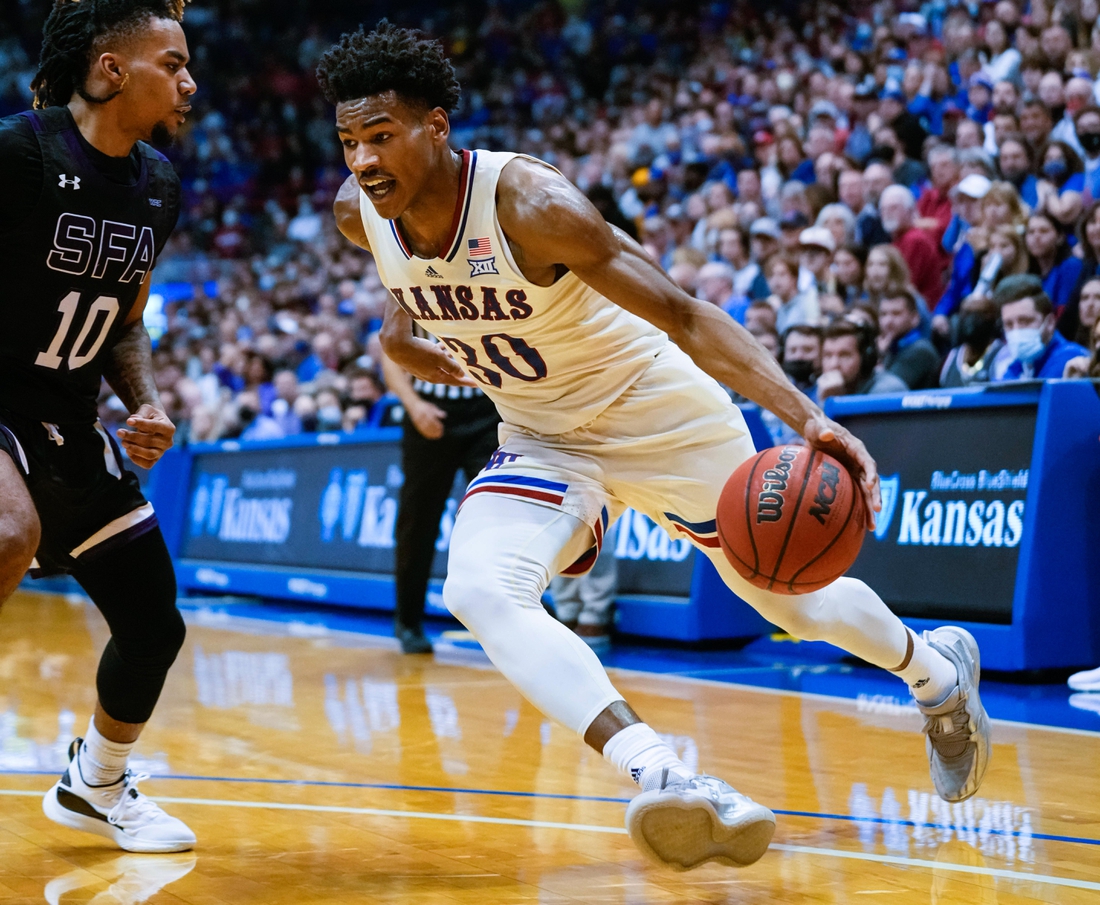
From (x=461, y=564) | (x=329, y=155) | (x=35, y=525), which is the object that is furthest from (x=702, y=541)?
(x=329, y=155)

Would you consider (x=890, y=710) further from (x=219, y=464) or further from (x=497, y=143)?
(x=497, y=143)

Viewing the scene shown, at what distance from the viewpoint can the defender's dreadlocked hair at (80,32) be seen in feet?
11.5

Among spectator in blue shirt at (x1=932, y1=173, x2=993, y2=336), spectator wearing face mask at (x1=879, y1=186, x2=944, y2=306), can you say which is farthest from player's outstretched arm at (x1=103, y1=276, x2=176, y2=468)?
spectator wearing face mask at (x1=879, y1=186, x2=944, y2=306)

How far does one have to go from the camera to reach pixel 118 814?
12.3 ft

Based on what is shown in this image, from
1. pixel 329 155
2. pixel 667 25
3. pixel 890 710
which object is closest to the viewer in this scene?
pixel 890 710

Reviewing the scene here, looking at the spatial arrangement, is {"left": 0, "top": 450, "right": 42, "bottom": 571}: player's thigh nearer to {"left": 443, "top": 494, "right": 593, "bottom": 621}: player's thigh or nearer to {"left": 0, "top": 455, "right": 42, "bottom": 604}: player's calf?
{"left": 0, "top": 455, "right": 42, "bottom": 604}: player's calf

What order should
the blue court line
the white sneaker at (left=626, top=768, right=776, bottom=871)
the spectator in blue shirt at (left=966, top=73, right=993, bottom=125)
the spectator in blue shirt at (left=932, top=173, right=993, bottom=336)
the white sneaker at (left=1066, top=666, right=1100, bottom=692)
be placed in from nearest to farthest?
the white sneaker at (left=626, top=768, right=776, bottom=871) → the blue court line → the white sneaker at (left=1066, top=666, right=1100, bottom=692) → the spectator in blue shirt at (left=932, top=173, right=993, bottom=336) → the spectator in blue shirt at (left=966, top=73, right=993, bottom=125)

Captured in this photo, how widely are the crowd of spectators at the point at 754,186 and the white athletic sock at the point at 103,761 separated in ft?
14.0

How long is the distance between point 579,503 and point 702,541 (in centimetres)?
41

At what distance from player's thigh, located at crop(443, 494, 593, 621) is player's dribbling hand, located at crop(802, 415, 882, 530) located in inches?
28.6

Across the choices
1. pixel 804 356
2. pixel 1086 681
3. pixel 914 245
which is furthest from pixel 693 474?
pixel 914 245

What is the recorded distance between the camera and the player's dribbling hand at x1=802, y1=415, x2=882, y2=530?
3045 mm

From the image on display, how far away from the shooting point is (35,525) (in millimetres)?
3150

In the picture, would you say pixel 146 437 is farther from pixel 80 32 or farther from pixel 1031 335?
pixel 1031 335
